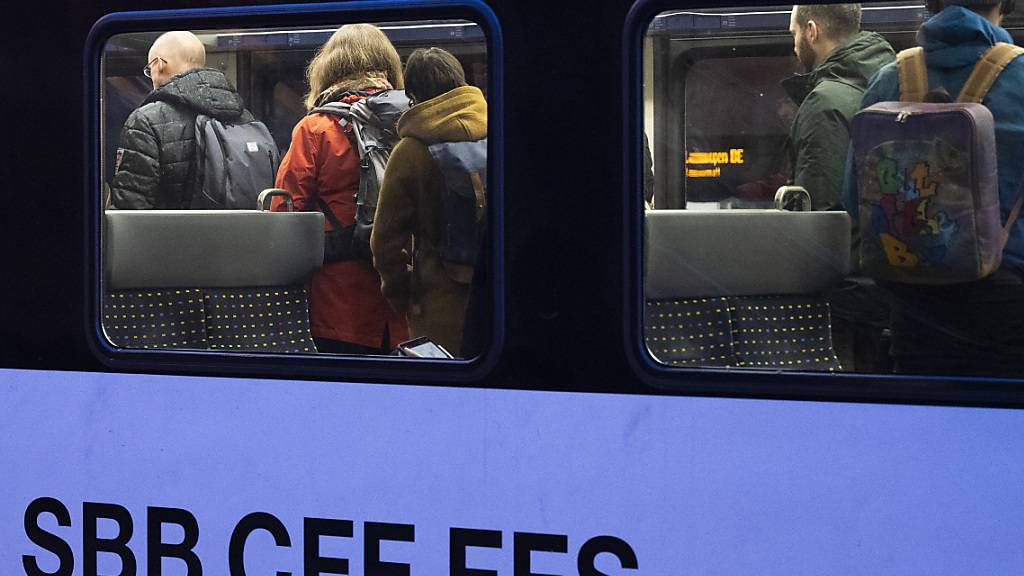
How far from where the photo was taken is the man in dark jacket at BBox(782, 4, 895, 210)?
2.46 m

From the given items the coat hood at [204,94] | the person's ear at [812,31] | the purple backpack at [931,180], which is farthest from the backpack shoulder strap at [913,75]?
the coat hood at [204,94]

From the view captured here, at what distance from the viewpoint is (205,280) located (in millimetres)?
2932

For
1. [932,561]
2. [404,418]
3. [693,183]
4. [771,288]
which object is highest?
[693,183]

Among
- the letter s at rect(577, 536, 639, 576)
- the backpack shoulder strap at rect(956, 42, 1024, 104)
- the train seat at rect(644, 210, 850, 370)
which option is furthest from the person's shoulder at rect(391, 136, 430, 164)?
the backpack shoulder strap at rect(956, 42, 1024, 104)

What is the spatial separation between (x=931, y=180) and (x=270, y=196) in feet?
4.81

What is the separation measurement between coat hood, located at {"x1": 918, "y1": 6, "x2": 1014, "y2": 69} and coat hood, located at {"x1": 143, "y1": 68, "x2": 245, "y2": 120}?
5.22 ft

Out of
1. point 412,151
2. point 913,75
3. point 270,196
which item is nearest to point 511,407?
point 412,151

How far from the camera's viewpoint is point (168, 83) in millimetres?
2936

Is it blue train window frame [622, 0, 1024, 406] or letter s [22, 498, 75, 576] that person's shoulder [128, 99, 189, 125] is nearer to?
letter s [22, 498, 75, 576]

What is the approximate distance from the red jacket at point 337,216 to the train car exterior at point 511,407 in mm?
140

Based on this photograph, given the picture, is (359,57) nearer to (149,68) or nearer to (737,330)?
(149,68)

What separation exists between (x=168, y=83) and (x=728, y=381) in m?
1.41

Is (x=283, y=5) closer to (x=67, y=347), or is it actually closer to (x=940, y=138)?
(x=67, y=347)

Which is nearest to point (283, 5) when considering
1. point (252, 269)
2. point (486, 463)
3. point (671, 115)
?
point (252, 269)
